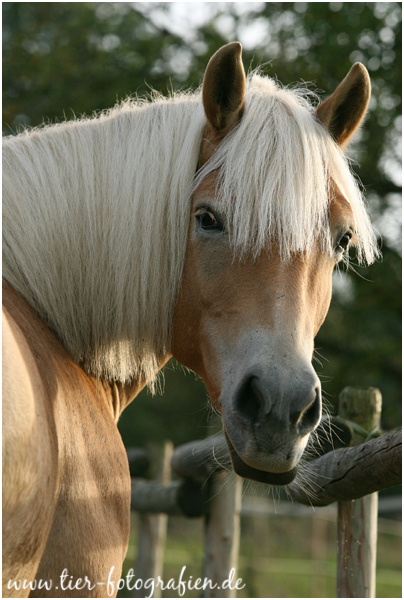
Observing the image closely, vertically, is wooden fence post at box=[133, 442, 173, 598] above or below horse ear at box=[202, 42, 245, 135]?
below

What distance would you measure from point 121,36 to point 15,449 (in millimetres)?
11051

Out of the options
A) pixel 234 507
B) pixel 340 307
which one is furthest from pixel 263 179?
pixel 340 307

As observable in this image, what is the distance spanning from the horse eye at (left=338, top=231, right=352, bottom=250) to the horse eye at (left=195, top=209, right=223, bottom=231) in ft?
1.80

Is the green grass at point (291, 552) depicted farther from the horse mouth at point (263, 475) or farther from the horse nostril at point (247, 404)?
the horse nostril at point (247, 404)

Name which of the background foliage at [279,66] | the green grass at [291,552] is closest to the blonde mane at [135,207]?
the background foliage at [279,66]

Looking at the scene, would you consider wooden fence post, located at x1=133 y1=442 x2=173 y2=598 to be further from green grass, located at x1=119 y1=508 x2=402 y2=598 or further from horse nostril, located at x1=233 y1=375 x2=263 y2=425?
green grass, located at x1=119 y1=508 x2=402 y2=598

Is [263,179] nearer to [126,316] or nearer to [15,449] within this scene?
[126,316]

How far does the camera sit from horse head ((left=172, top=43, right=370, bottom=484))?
1.87 meters

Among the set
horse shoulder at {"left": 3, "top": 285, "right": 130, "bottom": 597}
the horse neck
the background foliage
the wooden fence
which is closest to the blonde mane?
the horse neck

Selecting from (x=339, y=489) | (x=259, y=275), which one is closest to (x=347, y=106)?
(x=259, y=275)

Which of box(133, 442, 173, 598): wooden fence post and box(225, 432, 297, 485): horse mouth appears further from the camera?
box(133, 442, 173, 598): wooden fence post

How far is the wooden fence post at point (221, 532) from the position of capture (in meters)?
4.39

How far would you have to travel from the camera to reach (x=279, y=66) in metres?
9.19

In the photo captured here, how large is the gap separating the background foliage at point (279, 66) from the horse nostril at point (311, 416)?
273 inches
